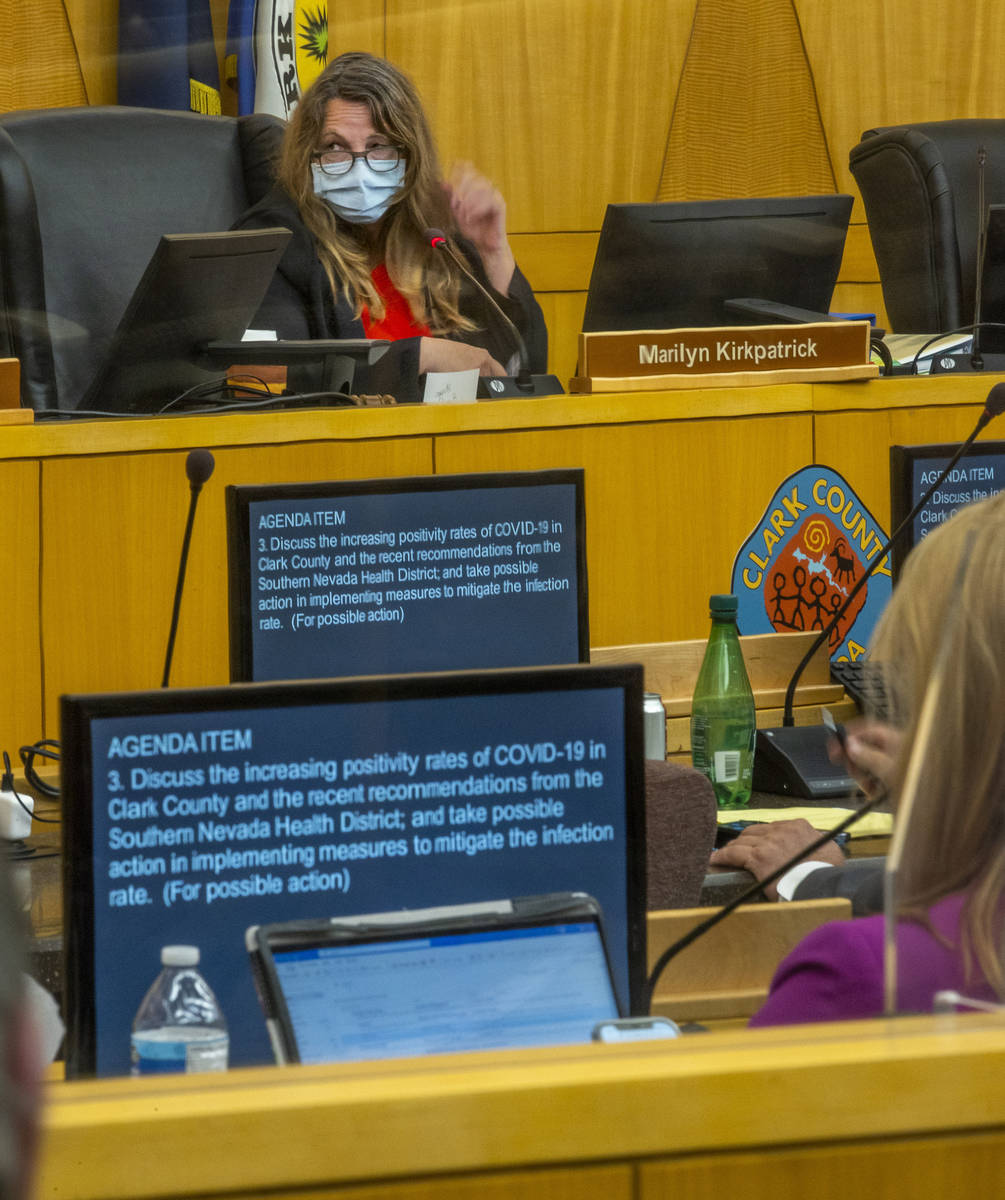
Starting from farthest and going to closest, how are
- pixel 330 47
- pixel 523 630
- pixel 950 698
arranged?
1. pixel 330 47
2. pixel 523 630
3. pixel 950 698

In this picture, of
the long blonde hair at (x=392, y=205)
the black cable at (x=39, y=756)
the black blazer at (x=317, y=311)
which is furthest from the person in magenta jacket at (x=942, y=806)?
the long blonde hair at (x=392, y=205)

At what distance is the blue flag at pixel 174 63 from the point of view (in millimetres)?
3951

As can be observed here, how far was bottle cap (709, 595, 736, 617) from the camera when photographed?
188cm

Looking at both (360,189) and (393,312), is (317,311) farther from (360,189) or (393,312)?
(360,189)

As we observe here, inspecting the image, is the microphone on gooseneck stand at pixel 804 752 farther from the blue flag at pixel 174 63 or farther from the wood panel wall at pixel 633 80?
the blue flag at pixel 174 63

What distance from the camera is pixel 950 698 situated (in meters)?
0.80

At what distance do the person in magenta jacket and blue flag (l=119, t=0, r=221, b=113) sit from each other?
335 centimetres

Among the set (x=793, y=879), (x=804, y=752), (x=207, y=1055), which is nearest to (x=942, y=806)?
(x=207, y=1055)

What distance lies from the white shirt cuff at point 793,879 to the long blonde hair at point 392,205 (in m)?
1.84

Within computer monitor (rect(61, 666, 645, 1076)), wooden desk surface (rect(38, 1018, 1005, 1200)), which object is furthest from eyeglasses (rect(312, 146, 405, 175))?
wooden desk surface (rect(38, 1018, 1005, 1200))

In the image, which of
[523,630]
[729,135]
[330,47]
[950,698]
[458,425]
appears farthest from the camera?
[729,135]

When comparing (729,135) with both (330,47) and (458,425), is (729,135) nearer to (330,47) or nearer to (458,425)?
(330,47)

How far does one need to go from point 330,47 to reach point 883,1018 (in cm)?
401

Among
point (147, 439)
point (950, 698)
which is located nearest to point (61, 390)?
point (147, 439)
